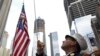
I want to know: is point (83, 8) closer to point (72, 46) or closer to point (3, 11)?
point (72, 46)

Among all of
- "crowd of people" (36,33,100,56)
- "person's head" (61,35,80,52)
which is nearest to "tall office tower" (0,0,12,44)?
"crowd of people" (36,33,100,56)

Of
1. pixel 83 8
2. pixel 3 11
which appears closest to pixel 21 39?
pixel 3 11

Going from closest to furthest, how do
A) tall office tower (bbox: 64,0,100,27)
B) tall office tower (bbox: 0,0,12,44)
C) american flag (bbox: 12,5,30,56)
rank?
tall office tower (bbox: 0,0,12,44) < american flag (bbox: 12,5,30,56) < tall office tower (bbox: 64,0,100,27)

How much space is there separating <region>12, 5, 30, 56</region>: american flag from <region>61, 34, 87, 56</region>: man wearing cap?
8.96 feet

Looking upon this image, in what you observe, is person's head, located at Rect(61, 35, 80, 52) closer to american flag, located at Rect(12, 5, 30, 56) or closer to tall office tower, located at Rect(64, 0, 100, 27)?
american flag, located at Rect(12, 5, 30, 56)

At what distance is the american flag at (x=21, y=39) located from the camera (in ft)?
21.5

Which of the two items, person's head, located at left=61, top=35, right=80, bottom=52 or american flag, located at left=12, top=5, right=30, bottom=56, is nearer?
person's head, located at left=61, top=35, right=80, bottom=52

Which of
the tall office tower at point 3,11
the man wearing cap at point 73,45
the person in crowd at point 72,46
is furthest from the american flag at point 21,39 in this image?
the man wearing cap at point 73,45

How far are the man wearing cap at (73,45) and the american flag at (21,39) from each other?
2.73m

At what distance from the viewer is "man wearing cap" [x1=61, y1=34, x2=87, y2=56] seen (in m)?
3.91

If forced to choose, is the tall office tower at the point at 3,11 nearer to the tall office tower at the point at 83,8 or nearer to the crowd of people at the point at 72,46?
the crowd of people at the point at 72,46

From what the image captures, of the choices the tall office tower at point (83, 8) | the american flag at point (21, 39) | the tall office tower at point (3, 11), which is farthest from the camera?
the tall office tower at point (83, 8)

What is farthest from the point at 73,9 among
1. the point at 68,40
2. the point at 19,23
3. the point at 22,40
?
the point at 68,40

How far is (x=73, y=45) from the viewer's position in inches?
157
